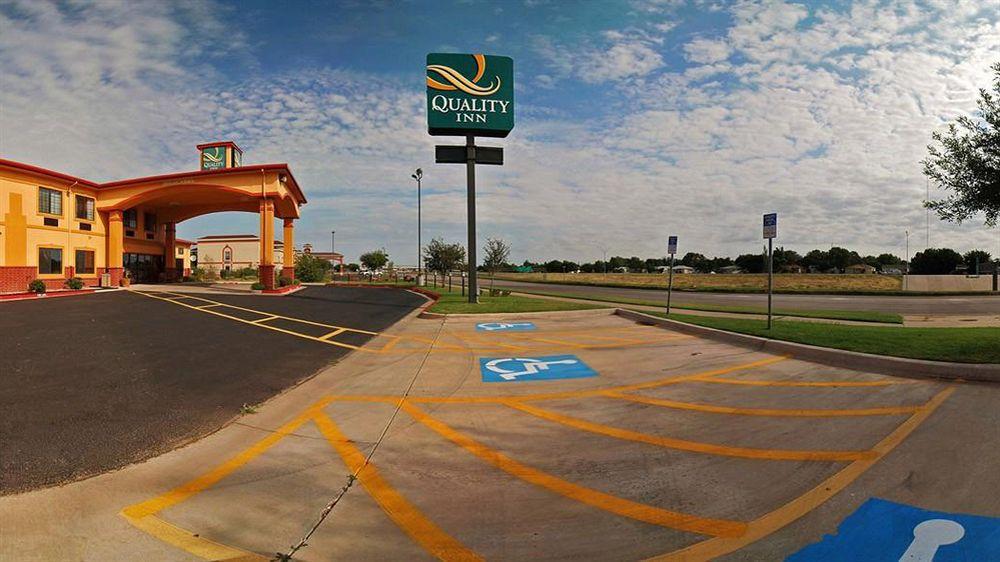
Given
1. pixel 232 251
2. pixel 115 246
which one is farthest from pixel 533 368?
pixel 232 251

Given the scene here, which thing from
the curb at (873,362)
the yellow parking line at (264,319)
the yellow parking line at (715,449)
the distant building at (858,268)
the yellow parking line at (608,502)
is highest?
the distant building at (858,268)

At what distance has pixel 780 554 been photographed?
2674 mm

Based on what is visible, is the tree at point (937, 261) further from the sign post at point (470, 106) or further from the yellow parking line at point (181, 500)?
the yellow parking line at point (181, 500)

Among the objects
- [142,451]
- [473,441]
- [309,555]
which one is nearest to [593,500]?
[473,441]

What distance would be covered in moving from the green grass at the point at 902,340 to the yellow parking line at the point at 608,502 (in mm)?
6507

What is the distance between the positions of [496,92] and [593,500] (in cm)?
1990

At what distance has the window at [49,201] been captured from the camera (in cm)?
2511

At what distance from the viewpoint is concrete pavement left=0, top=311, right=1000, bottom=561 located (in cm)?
284

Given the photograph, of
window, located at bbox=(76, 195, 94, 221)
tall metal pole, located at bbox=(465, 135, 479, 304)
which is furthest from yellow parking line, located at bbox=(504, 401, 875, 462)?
window, located at bbox=(76, 195, 94, 221)

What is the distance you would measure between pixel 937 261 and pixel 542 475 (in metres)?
105

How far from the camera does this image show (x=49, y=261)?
25531mm

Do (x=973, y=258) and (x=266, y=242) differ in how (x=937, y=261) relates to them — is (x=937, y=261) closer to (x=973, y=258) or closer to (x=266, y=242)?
(x=973, y=258)

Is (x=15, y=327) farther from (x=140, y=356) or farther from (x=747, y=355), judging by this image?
(x=747, y=355)

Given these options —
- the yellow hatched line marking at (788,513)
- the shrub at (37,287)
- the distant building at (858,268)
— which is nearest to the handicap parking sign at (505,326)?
the yellow hatched line marking at (788,513)
